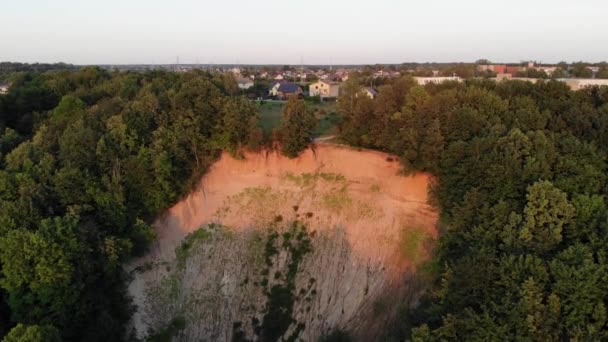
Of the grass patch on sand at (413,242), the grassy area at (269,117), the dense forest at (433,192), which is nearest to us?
the dense forest at (433,192)

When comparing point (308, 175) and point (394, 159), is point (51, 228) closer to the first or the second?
point (308, 175)

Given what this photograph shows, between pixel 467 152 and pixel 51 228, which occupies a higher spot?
pixel 467 152

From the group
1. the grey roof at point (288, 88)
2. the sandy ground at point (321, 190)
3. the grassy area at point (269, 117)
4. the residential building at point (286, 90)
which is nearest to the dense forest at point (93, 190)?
the sandy ground at point (321, 190)

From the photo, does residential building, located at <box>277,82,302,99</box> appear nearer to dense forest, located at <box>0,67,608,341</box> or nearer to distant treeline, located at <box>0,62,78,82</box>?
dense forest, located at <box>0,67,608,341</box>

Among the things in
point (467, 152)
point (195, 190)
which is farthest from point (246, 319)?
point (467, 152)

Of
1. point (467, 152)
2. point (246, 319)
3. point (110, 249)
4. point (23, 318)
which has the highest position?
point (467, 152)

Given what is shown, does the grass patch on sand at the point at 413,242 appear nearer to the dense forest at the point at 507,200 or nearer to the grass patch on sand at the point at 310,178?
the dense forest at the point at 507,200
